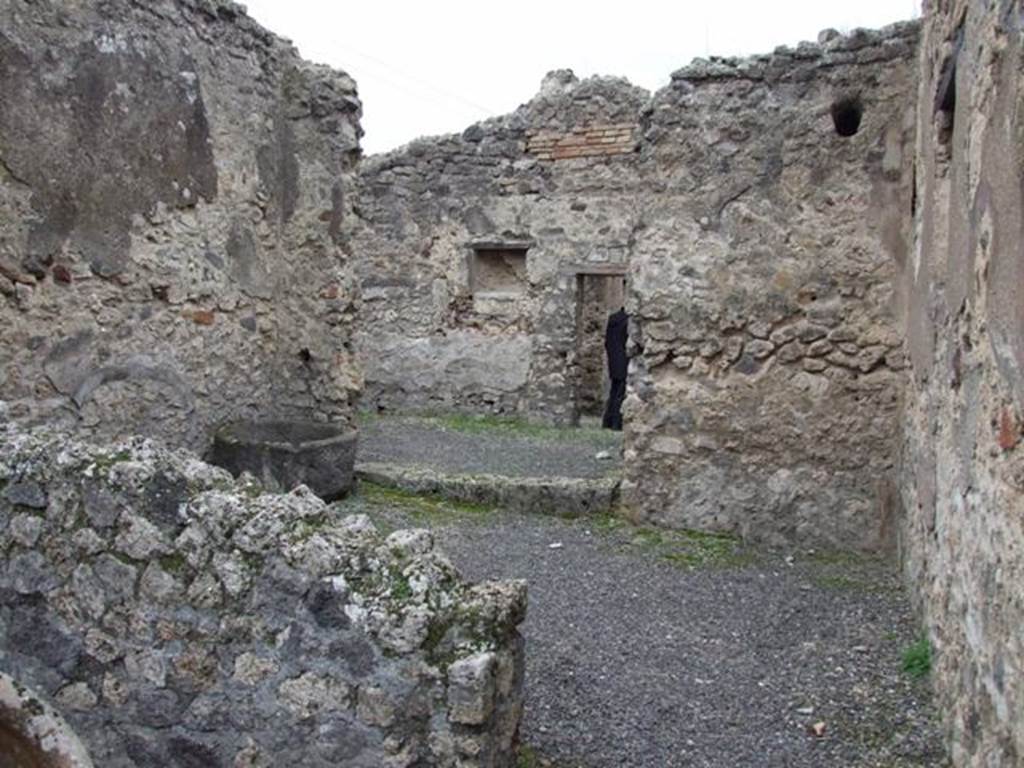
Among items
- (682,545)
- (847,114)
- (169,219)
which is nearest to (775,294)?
(847,114)

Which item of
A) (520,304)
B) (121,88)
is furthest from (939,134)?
(520,304)

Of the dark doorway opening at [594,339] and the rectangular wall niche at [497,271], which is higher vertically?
the rectangular wall niche at [497,271]

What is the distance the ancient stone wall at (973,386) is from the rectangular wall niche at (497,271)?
23.7 ft

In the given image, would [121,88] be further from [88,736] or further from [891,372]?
[891,372]

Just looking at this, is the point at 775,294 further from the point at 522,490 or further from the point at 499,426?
the point at 499,426

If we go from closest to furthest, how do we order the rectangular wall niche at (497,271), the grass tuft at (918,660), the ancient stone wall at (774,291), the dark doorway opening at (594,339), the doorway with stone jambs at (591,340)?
1. the grass tuft at (918,660)
2. the ancient stone wall at (774,291)
3. the doorway with stone jambs at (591,340)
4. the rectangular wall niche at (497,271)
5. the dark doorway opening at (594,339)

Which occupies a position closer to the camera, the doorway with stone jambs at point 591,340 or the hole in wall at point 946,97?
the hole in wall at point 946,97

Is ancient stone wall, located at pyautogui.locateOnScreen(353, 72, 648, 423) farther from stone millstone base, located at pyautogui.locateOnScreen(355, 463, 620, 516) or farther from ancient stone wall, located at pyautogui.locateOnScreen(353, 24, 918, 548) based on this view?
ancient stone wall, located at pyautogui.locateOnScreen(353, 24, 918, 548)

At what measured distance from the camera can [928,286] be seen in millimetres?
3994

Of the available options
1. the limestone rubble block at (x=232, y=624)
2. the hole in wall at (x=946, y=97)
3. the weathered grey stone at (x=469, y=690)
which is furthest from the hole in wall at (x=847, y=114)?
the weathered grey stone at (x=469, y=690)

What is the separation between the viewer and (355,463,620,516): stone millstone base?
5.77 m

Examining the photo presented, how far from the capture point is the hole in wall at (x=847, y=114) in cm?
513

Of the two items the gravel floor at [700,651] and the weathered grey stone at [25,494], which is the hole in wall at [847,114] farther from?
the weathered grey stone at [25,494]

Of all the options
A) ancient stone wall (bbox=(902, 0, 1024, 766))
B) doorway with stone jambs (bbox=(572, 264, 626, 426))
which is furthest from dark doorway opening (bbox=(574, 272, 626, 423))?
ancient stone wall (bbox=(902, 0, 1024, 766))
